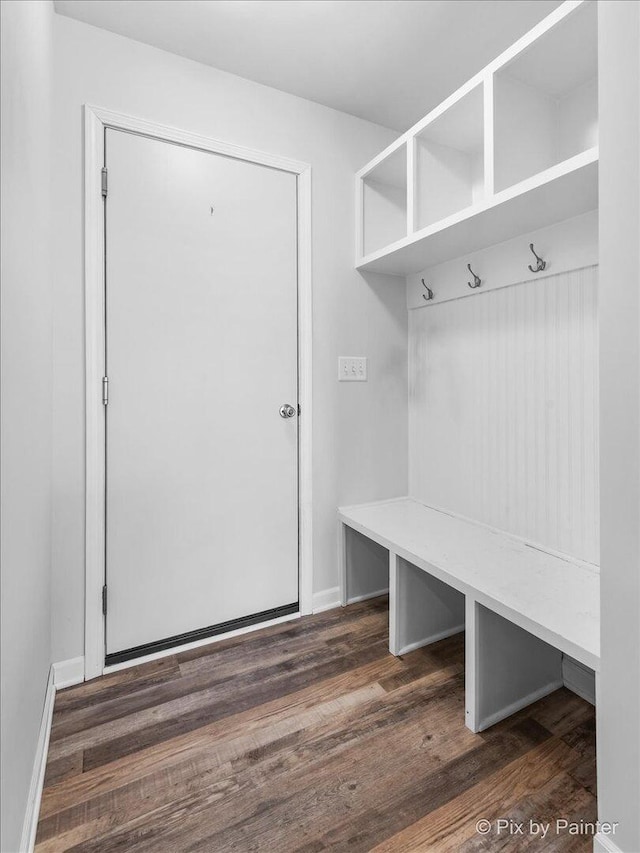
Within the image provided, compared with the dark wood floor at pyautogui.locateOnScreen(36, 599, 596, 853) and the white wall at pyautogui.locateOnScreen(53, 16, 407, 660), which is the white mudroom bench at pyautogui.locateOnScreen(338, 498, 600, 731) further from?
the white wall at pyautogui.locateOnScreen(53, 16, 407, 660)

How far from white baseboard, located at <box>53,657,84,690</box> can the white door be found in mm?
124

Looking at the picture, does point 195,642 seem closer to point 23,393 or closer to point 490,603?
point 490,603

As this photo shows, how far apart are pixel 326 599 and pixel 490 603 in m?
1.04

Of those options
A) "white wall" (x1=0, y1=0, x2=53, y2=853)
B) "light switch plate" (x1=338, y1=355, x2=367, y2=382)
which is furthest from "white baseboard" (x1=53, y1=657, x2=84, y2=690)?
"light switch plate" (x1=338, y1=355, x2=367, y2=382)

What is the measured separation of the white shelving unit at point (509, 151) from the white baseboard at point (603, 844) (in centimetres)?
165

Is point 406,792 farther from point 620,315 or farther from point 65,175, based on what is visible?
point 65,175

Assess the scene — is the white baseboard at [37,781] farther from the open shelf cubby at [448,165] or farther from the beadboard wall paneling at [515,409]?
the open shelf cubby at [448,165]

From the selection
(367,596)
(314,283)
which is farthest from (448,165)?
(367,596)

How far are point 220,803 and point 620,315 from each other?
1565 millimetres

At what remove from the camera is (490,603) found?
4.65ft

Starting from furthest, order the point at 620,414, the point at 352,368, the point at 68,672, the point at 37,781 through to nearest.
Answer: the point at 352,368 < the point at 68,672 < the point at 37,781 < the point at 620,414

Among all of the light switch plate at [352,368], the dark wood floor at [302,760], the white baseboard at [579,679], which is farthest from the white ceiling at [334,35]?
the dark wood floor at [302,760]

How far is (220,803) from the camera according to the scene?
1.22 m

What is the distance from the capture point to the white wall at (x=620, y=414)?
956 mm
